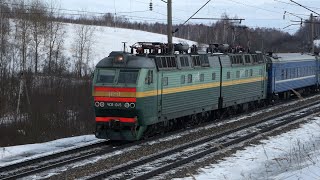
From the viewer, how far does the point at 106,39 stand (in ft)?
336

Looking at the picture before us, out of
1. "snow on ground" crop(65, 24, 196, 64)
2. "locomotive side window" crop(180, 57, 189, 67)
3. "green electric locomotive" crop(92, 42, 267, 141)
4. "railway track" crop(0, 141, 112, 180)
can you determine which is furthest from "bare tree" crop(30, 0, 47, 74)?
"railway track" crop(0, 141, 112, 180)

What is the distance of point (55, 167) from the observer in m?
13.4

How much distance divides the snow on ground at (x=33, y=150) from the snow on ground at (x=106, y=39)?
5429 cm

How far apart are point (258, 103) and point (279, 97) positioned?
570 centimetres

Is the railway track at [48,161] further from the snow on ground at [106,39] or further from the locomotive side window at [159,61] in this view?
the snow on ground at [106,39]

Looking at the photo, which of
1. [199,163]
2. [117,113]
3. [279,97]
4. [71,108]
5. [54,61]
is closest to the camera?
[199,163]

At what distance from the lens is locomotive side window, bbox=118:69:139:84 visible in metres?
17.3

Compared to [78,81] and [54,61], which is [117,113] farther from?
[54,61]

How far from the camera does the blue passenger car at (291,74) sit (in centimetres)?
3153

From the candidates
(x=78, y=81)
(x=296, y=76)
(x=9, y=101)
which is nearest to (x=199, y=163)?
(x=296, y=76)

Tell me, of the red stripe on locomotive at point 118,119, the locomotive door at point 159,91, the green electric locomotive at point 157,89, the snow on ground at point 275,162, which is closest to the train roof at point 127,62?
the green electric locomotive at point 157,89

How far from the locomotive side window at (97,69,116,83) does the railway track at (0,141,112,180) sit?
2366 millimetres

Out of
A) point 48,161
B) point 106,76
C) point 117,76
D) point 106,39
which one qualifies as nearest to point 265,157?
→ point 117,76

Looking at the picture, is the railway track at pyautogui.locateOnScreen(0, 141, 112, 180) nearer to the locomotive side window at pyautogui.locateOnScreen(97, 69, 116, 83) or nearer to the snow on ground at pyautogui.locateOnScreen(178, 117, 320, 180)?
the locomotive side window at pyautogui.locateOnScreen(97, 69, 116, 83)
